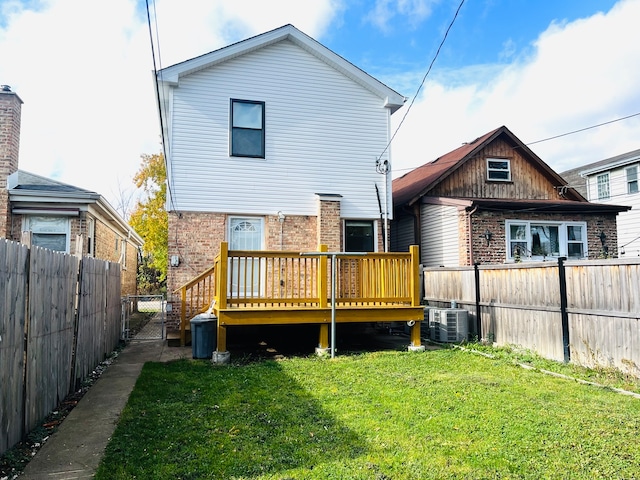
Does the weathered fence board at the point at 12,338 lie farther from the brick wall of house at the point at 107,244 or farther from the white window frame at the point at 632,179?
the white window frame at the point at 632,179

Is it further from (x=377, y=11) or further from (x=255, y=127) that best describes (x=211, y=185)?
(x=377, y=11)

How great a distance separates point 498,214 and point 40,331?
11.5 m

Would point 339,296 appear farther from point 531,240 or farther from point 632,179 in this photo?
point 632,179

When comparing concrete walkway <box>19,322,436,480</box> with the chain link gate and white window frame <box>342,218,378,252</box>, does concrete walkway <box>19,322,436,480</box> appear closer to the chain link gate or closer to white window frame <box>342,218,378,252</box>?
the chain link gate

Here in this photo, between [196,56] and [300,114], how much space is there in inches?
108

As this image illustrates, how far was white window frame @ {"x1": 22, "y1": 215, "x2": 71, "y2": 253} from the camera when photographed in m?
10.6

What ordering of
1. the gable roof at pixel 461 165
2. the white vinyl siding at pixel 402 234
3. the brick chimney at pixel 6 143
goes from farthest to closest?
Answer: 1. the white vinyl siding at pixel 402 234
2. the gable roof at pixel 461 165
3. the brick chimney at pixel 6 143

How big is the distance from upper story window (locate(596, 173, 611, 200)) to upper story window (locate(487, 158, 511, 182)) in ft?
31.0

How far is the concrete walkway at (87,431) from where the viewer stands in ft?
11.8

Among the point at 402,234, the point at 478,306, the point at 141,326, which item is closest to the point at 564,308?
the point at 478,306

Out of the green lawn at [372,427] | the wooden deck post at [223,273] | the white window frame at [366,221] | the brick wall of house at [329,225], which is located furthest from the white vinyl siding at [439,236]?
the wooden deck post at [223,273]

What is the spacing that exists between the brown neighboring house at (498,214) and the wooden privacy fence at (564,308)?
3279 mm

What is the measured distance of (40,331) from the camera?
4.59 meters

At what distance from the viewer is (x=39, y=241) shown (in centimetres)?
1066
